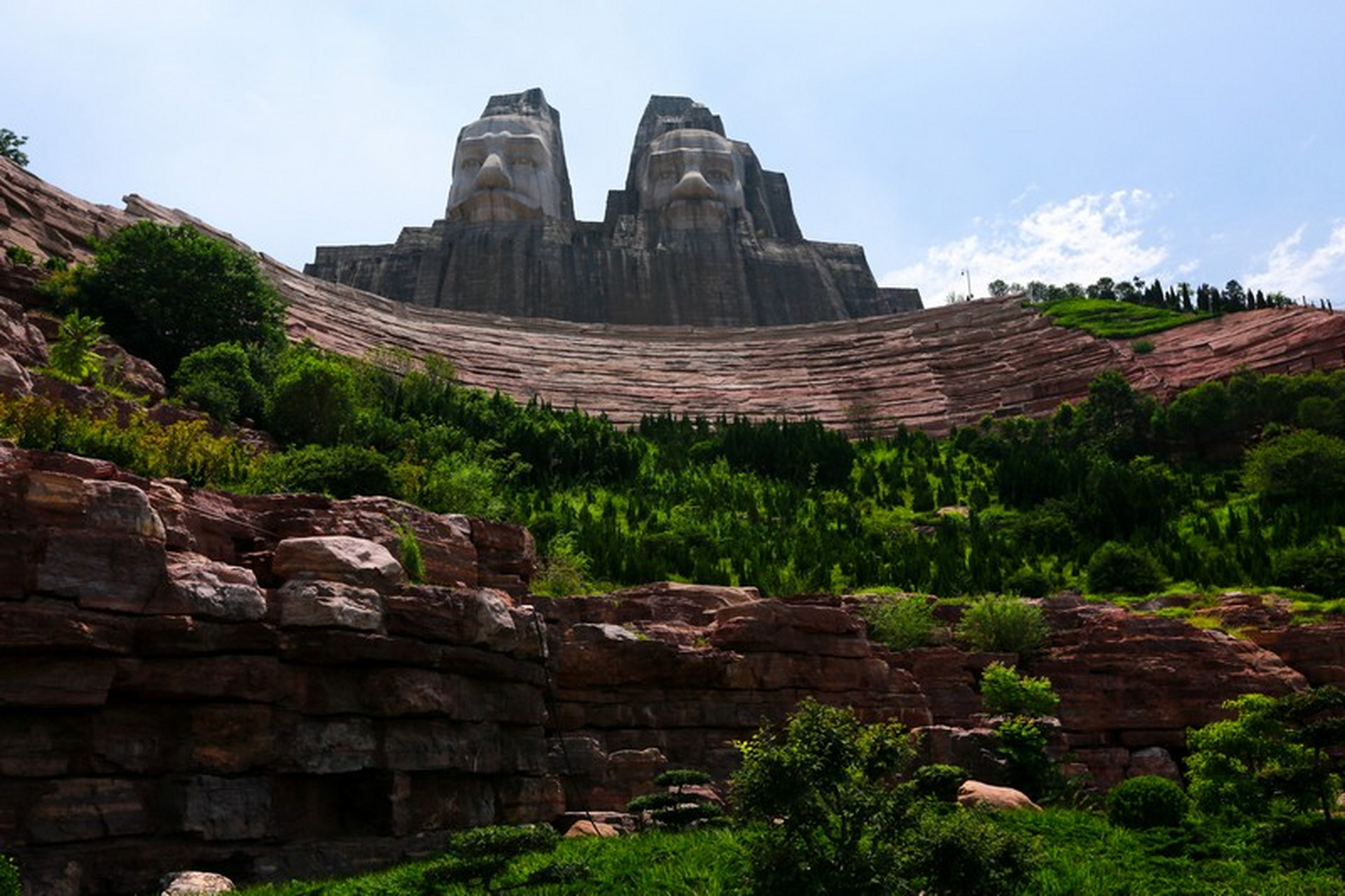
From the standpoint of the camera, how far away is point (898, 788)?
393 inches

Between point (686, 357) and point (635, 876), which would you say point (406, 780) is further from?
point (686, 357)

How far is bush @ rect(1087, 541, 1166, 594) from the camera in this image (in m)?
28.7

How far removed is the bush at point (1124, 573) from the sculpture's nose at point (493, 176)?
4898 centimetres

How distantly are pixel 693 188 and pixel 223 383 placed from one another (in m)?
51.2

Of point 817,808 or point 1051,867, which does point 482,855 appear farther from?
point 1051,867

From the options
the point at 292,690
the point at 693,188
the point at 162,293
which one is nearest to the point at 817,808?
the point at 292,690

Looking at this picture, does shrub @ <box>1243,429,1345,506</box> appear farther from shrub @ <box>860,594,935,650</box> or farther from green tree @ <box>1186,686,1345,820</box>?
shrub @ <box>860,594,935,650</box>

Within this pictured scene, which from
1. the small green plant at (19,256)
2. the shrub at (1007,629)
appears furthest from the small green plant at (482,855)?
the small green plant at (19,256)

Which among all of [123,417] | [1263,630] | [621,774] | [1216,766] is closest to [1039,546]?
[1263,630]

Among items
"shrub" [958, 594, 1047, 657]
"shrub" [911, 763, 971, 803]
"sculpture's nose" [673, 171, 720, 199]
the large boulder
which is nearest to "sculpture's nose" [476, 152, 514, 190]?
"sculpture's nose" [673, 171, 720, 199]

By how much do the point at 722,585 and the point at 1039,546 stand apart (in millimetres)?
11192

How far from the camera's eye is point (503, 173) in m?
70.6

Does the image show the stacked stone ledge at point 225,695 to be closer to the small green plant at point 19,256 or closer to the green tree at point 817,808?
the green tree at point 817,808

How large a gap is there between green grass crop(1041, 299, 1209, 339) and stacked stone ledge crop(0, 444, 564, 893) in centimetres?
4328
